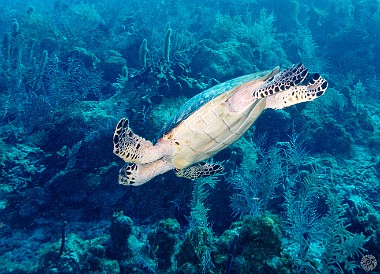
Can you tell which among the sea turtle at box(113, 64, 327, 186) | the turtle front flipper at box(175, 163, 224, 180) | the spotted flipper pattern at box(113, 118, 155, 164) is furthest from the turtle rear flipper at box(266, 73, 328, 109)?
the spotted flipper pattern at box(113, 118, 155, 164)

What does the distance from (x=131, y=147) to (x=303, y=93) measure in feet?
8.34

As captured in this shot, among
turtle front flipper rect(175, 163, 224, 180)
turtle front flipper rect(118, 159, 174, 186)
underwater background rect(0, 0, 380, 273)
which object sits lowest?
underwater background rect(0, 0, 380, 273)

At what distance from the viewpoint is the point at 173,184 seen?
5.34 m

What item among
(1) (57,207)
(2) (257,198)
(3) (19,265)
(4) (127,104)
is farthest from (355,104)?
(3) (19,265)

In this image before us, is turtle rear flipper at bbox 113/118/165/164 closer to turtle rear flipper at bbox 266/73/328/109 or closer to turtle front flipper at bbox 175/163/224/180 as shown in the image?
turtle front flipper at bbox 175/163/224/180

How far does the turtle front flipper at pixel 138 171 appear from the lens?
4.11 metres

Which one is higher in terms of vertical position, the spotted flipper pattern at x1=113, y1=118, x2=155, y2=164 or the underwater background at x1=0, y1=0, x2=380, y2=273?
the spotted flipper pattern at x1=113, y1=118, x2=155, y2=164

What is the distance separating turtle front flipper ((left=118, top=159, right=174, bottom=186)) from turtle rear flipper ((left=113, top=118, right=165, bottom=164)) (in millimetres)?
160

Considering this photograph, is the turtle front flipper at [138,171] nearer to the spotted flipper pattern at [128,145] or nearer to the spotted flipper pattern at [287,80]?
the spotted flipper pattern at [128,145]

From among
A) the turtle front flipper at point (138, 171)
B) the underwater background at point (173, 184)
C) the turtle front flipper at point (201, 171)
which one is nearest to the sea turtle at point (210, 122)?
the turtle front flipper at point (138, 171)

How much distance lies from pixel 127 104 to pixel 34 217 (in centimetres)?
343

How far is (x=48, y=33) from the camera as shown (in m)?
14.4

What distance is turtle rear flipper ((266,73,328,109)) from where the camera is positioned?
11.4 ft

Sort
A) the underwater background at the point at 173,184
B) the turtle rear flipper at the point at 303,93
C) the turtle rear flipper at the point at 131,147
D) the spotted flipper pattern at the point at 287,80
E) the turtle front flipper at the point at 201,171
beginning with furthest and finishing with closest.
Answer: the turtle front flipper at the point at 201,171 < the underwater background at the point at 173,184 < the turtle rear flipper at the point at 131,147 < the turtle rear flipper at the point at 303,93 < the spotted flipper pattern at the point at 287,80
